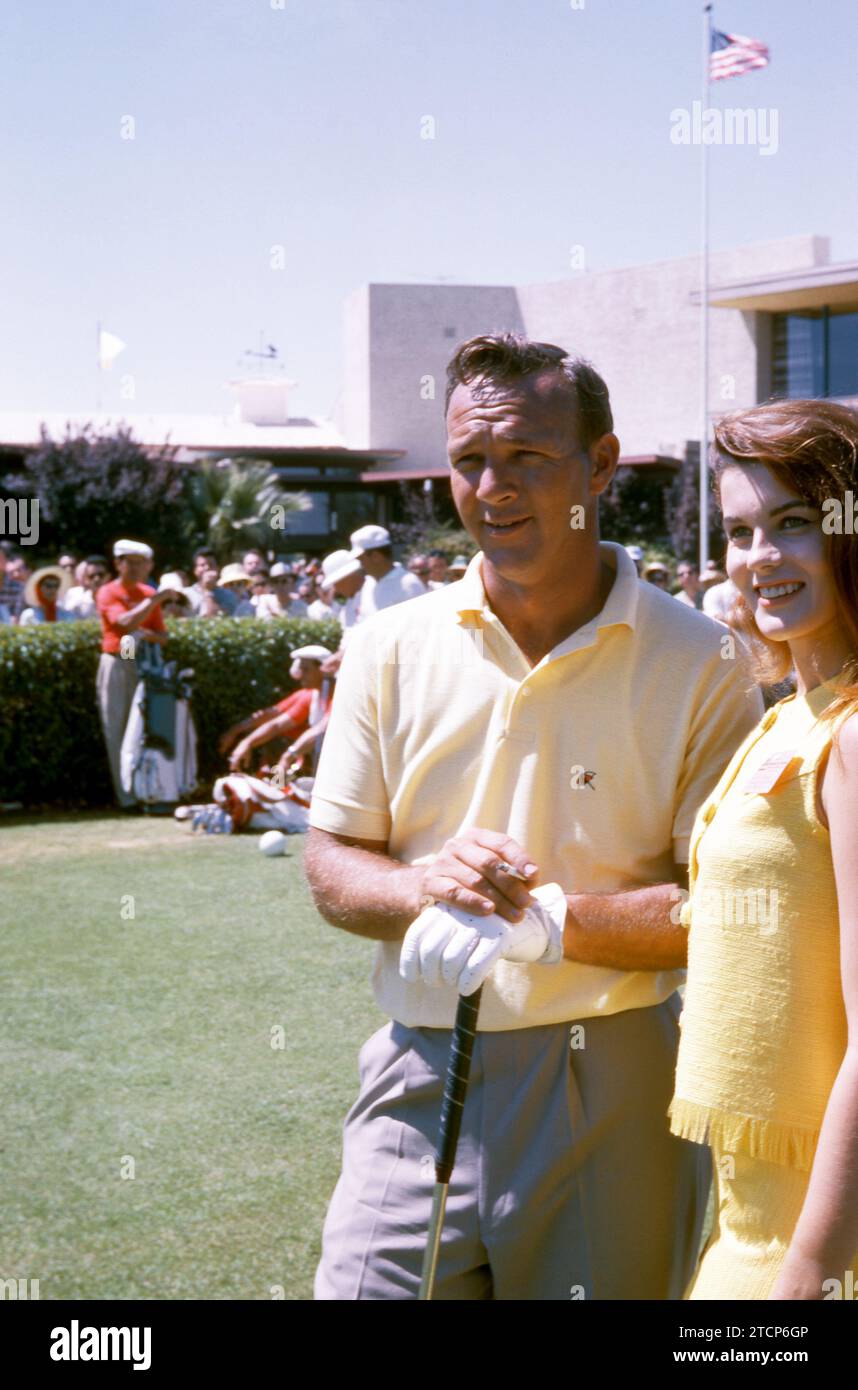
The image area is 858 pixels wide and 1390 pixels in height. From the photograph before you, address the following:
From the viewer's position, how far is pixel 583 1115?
236 cm

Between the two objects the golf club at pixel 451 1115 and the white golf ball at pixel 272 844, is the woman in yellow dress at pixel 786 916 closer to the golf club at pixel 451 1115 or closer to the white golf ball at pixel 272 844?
the golf club at pixel 451 1115

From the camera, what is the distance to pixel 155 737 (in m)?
12.5

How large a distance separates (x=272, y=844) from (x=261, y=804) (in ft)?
3.74

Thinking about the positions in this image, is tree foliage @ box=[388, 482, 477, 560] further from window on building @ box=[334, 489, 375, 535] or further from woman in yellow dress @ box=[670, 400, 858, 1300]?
woman in yellow dress @ box=[670, 400, 858, 1300]

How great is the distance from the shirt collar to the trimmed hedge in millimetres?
10322

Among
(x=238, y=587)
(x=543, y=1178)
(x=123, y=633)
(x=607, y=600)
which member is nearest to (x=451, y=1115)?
(x=543, y=1178)

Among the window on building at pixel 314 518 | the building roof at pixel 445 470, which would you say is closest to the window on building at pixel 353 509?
the window on building at pixel 314 518

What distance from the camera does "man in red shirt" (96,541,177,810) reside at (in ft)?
40.1

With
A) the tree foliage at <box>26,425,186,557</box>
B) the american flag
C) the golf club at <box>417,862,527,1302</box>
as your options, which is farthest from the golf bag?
the tree foliage at <box>26,425,186,557</box>

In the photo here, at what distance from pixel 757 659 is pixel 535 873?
1.52ft

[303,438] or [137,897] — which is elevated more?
[303,438]

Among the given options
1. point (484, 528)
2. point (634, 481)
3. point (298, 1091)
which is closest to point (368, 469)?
point (634, 481)

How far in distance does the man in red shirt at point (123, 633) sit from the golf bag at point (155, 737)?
8 centimetres
